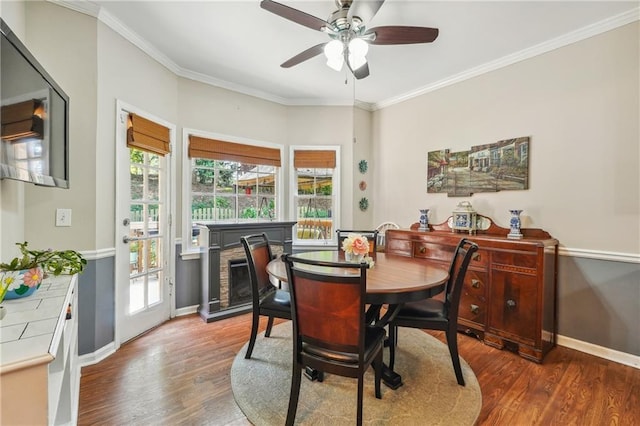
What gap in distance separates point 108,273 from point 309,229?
2.47 m

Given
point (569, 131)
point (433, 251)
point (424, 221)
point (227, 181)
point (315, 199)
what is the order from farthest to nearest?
point (315, 199)
point (227, 181)
point (424, 221)
point (433, 251)
point (569, 131)

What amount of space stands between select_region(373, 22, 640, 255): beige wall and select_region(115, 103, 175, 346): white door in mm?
3282

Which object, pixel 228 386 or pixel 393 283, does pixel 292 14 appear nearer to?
pixel 393 283

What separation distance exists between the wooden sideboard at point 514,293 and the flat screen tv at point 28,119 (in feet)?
10.8

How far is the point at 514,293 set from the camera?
2484mm

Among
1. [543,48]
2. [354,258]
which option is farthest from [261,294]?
[543,48]

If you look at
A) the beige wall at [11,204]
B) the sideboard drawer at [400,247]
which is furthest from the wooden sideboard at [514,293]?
the beige wall at [11,204]

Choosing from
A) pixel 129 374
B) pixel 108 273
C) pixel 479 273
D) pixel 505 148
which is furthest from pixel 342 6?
pixel 129 374

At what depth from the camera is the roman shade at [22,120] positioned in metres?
1.30

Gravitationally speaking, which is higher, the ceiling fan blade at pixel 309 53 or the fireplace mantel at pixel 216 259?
the ceiling fan blade at pixel 309 53

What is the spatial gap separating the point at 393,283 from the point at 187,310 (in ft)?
8.57

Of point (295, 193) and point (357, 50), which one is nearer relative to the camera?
point (357, 50)

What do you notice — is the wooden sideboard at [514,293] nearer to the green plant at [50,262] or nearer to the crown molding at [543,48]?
the crown molding at [543,48]

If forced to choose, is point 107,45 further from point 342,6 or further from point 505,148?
point 505,148
